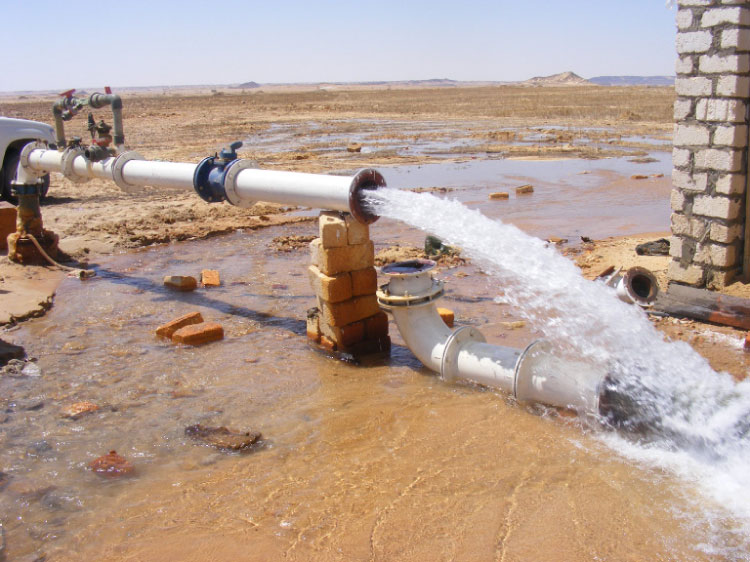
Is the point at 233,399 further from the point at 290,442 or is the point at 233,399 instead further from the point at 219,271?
the point at 219,271

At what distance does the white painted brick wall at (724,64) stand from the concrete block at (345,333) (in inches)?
158

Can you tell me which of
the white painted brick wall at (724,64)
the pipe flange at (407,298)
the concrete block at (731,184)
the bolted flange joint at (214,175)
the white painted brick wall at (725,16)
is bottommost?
the pipe flange at (407,298)

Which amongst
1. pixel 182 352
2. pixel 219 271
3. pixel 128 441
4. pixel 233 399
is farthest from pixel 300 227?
pixel 128 441

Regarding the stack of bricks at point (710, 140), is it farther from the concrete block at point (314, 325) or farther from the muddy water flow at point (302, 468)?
the concrete block at point (314, 325)

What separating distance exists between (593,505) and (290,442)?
1.84m

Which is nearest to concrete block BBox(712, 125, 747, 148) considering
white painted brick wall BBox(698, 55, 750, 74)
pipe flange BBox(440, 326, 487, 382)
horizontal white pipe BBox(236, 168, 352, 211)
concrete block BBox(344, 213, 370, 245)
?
white painted brick wall BBox(698, 55, 750, 74)

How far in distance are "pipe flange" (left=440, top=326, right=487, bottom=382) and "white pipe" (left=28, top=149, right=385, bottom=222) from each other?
1.12m

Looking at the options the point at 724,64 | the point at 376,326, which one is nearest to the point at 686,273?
the point at 724,64

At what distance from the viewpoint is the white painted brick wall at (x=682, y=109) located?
21.1ft

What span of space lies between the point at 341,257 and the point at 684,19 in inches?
161

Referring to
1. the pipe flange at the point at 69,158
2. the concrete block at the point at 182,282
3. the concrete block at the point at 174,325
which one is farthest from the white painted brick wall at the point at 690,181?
the pipe flange at the point at 69,158

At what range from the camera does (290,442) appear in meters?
4.21

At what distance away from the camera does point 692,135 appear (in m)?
6.43

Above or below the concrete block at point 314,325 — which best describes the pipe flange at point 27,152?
above
